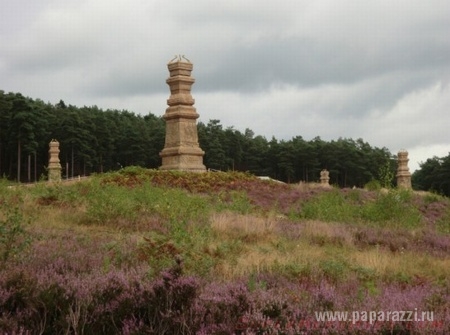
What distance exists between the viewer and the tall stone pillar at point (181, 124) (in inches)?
1078

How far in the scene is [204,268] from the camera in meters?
6.78

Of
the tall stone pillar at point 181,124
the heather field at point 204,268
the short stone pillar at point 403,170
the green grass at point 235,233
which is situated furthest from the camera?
the short stone pillar at point 403,170

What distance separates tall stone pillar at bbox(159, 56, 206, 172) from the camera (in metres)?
27.4

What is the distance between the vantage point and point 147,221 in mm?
11758

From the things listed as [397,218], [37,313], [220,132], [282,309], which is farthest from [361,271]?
[220,132]

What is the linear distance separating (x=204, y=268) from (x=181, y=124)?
2120 cm

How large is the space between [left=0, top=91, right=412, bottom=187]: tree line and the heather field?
99.8ft

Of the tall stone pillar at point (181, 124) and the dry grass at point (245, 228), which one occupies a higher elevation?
the tall stone pillar at point (181, 124)

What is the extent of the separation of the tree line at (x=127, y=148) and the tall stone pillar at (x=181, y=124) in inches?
747

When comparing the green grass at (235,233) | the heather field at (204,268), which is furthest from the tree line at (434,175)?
the heather field at (204,268)

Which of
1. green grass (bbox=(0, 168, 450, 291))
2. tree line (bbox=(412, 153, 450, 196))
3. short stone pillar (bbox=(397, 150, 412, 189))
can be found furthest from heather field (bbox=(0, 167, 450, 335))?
tree line (bbox=(412, 153, 450, 196))

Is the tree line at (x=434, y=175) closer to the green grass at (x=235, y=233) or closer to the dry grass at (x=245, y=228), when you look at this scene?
the green grass at (x=235, y=233)

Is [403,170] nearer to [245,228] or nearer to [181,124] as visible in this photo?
[181,124]

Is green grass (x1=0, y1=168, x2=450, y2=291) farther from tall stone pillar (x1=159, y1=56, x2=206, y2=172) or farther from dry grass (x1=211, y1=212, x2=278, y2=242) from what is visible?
tall stone pillar (x1=159, y1=56, x2=206, y2=172)
